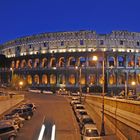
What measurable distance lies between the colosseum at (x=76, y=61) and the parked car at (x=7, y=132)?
103327 millimetres

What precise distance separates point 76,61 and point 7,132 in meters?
117

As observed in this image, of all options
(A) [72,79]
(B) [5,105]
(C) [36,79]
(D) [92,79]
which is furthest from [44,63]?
(B) [5,105]

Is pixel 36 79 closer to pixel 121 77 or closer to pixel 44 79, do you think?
pixel 44 79

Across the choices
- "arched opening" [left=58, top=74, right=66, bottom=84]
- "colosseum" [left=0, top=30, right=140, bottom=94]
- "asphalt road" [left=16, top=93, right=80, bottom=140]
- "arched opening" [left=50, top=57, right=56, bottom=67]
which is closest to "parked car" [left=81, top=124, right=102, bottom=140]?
"asphalt road" [left=16, top=93, right=80, bottom=140]

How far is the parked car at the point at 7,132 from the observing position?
29.8 meters

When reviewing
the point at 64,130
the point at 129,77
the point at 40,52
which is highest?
the point at 40,52

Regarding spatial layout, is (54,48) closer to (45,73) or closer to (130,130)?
(45,73)

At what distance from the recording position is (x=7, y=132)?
30.5 metres

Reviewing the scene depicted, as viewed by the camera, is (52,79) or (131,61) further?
(52,79)

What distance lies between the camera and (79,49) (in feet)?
513

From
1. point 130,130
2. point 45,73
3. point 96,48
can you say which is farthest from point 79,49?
point 130,130

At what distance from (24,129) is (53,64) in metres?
115

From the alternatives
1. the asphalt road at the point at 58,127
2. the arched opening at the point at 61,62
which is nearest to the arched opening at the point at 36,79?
the arched opening at the point at 61,62

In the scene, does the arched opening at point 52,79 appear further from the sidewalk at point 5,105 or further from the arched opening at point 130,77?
the sidewalk at point 5,105
